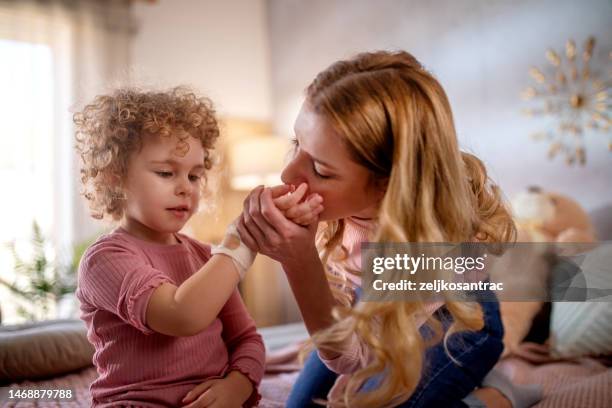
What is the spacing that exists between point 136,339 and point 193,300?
18 centimetres

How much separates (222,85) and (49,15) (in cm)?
126

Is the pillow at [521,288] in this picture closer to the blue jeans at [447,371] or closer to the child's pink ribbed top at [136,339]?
the blue jeans at [447,371]

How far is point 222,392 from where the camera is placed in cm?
94

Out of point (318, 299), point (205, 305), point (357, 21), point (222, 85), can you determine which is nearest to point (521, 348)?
point (318, 299)

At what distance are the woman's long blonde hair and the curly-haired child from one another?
0.41 ft

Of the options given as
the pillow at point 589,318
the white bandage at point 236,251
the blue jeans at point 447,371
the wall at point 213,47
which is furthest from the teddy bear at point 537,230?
the wall at point 213,47

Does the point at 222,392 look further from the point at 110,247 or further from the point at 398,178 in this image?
the point at 398,178

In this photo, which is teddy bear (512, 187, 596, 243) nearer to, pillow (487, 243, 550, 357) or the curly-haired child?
pillow (487, 243, 550, 357)

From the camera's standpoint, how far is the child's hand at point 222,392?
3.00 ft

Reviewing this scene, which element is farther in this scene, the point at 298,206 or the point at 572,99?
the point at 572,99

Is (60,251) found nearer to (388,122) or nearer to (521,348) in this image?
(521,348)

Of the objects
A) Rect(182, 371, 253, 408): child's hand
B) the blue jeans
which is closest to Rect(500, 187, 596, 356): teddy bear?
the blue jeans

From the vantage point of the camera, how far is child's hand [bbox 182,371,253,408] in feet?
3.00

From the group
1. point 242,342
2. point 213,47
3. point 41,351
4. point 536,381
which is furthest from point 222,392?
point 213,47
